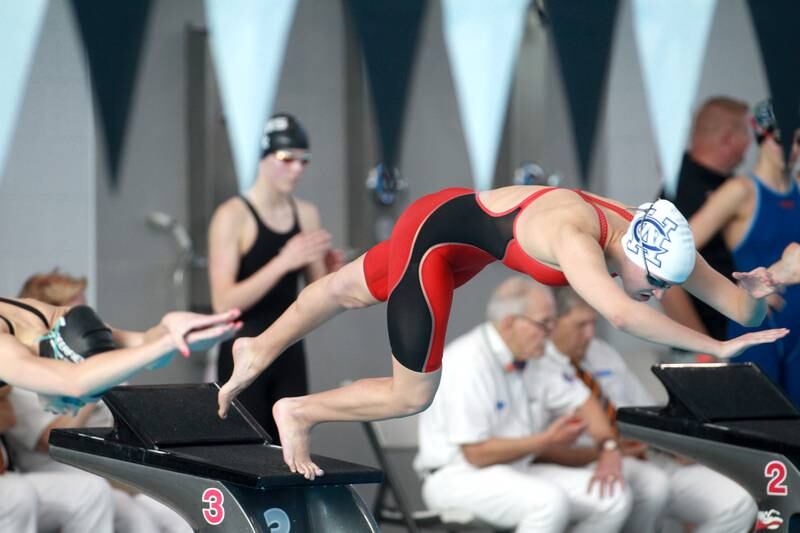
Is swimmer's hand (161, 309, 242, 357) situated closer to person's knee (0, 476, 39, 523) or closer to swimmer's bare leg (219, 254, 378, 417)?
swimmer's bare leg (219, 254, 378, 417)

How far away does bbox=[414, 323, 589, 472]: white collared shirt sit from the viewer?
181 inches

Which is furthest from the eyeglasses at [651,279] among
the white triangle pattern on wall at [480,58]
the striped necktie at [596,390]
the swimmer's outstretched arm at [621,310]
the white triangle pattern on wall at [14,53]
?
the white triangle pattern on wall at [480,58]

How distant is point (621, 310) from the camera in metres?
2.75

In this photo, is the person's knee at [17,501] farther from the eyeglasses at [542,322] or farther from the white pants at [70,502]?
the eyeglasses at [542,322]

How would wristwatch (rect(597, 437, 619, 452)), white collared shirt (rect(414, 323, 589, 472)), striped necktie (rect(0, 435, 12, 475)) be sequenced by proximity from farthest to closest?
wristwatch (rect(597, 437, 619, 452)) < white collared shirt (rect(414, 323, 589, 472)) < striped necktie (rect(0, 435, 12, 475))

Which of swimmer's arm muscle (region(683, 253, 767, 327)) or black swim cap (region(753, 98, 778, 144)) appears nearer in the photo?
swimmer's arm muscle (region(683, 253, 767, 327))

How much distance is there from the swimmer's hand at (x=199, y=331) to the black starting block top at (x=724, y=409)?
1484mm

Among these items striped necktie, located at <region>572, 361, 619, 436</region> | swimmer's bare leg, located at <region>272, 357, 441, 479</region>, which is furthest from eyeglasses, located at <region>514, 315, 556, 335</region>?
swimmer's bare leg, located at <region>272, 357, 441, 479</region>

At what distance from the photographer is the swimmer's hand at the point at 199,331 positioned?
118 inches

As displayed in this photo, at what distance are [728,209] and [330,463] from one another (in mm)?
1835

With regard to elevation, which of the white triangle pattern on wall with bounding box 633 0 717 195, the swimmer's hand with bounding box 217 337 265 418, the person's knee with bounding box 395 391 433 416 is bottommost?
the person's knee with bounding box 395 391 433 416

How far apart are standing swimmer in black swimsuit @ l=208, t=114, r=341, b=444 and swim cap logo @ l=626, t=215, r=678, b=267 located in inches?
67.8

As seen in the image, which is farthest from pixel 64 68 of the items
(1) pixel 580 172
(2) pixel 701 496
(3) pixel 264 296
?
(2) pixel 701 496

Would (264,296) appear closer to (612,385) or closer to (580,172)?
(612,385)
